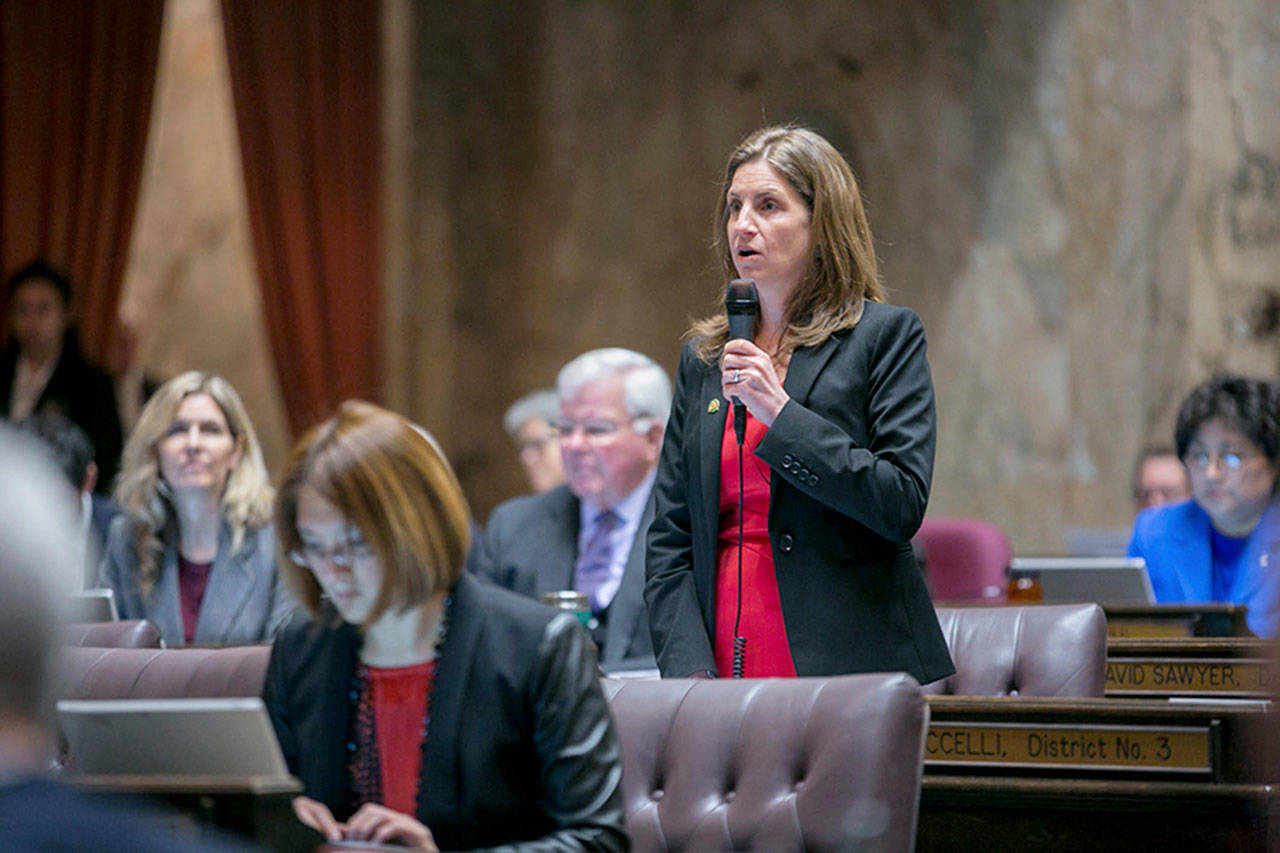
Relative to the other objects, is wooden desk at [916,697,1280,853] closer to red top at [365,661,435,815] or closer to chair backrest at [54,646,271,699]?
red top at [365,661,435,815]

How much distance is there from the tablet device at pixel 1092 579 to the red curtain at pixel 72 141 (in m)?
5.86

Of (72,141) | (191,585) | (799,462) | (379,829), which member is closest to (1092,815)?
(799,462)

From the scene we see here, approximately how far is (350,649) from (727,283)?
1177mm

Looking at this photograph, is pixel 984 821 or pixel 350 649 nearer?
pixel 350 649

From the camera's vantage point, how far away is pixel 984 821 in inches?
122

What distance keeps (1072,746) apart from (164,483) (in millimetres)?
2967

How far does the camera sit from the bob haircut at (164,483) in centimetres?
489

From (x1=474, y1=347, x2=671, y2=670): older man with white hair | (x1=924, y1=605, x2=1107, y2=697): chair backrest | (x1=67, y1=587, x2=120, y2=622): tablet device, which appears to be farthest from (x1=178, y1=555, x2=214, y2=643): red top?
(x1=924, y1=605, x2=1107, y2=697): chair backrest

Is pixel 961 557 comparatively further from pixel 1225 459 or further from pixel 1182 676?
pixel 1182 676

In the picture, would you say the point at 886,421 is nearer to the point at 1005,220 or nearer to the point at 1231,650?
the point at 1231,650

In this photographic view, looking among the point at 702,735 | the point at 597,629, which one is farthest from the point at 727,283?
the point at 597,629

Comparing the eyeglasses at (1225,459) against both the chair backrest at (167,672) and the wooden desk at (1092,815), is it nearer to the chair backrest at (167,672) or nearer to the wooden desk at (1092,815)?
the wooden desk at (1092,815)

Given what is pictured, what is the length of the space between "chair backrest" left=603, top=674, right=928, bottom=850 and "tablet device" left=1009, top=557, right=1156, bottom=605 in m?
2.41

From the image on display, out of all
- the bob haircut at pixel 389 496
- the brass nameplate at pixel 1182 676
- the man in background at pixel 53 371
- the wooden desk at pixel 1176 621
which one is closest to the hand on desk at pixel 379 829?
the bob haircut at pixel 389 496
